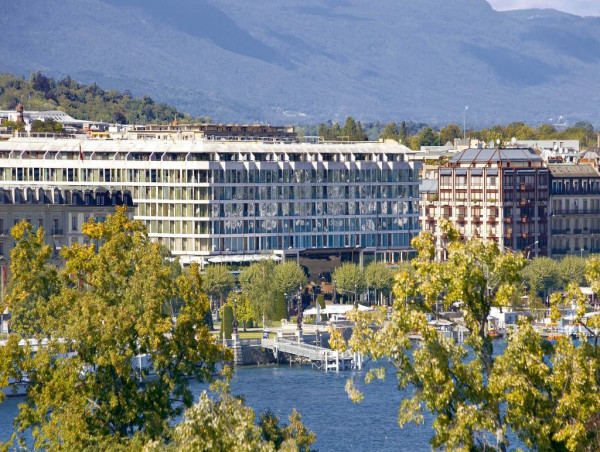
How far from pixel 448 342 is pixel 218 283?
96385 millimetres

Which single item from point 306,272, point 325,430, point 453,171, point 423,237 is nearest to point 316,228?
point 306,272

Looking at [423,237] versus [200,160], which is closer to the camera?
[423,237]

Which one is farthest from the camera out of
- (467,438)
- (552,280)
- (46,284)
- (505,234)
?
(505,234)

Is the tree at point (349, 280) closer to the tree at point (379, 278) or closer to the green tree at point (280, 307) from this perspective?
the tree at point (379, 278)

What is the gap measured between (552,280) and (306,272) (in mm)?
19939

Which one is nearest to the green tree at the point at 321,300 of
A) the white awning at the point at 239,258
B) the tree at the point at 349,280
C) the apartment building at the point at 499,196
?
the tree at the point at 349,280

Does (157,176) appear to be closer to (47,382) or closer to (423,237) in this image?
(47,382)

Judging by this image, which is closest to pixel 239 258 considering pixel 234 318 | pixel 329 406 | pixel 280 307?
pixel 280 307

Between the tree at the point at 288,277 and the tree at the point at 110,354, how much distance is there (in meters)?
77.2

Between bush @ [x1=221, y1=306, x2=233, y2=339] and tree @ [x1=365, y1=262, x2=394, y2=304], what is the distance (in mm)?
24752

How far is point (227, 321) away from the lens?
124 meters

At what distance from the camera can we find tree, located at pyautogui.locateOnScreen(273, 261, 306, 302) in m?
142

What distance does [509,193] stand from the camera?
167250 mm

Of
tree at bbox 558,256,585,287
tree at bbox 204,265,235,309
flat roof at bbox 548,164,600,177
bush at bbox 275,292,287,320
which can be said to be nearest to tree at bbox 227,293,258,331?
bush at bbox 275,292,287,320
